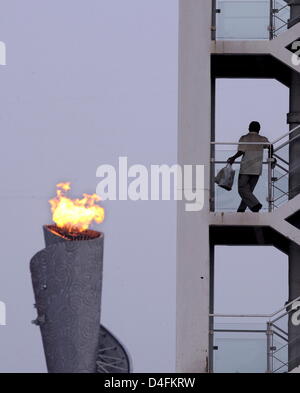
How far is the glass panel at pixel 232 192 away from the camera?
26766mm

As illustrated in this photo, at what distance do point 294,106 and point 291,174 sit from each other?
319 cm

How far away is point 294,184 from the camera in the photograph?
87.9 feet

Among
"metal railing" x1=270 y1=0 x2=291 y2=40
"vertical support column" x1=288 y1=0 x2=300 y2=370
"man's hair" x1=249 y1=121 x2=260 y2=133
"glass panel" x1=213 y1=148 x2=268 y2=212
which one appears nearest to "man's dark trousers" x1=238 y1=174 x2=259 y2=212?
"glass panel" x1=213 y1=148 x2=268 y2=212

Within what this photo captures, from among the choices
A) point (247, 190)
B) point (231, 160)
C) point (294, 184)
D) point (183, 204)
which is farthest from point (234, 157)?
point (183, 204)

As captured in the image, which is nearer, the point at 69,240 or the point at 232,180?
the point at 232,180

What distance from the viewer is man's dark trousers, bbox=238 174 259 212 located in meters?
26.7

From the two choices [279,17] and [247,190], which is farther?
[279,17]

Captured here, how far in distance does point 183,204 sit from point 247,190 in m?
1.28

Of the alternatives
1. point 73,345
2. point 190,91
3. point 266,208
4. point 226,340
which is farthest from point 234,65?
point 73,345

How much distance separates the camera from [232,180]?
26688mm

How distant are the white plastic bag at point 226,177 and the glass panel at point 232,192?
7cm

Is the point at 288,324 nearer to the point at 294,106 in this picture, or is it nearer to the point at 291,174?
the point at 291,174

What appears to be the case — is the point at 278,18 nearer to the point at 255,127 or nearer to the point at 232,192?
the point at 255,127
